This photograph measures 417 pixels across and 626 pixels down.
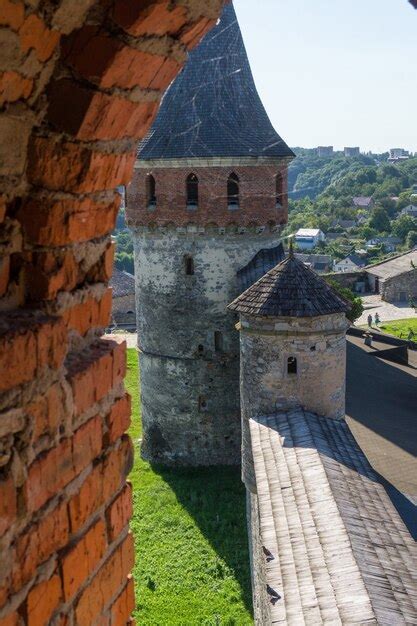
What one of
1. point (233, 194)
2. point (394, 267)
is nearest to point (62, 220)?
point (233, 194)

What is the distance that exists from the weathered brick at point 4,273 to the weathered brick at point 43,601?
0.85 meters

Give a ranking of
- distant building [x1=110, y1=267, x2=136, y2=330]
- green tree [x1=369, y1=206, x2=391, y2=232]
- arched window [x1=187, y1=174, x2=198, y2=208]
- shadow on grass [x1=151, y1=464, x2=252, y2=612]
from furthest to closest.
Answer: green tree [x1=369, y1=206, x2=391, y2=232] < distant building [x1=110, y1=267, x2=136, y2=330] < arched window [x1=187, y1=174, x2=198, y2=208] < shadow on grass [x1=151, y1=464, x2=252, y2=612]

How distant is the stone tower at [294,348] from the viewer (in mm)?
11422

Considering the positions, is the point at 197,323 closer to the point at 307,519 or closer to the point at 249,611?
the point at 249,611

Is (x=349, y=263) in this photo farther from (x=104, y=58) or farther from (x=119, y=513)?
(x=104, y=58)

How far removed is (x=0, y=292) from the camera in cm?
216

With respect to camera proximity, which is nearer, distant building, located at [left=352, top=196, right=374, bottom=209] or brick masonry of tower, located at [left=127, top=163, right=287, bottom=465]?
brick masonry of tower, located at [left=127, top=163, right=287, bottom=465]

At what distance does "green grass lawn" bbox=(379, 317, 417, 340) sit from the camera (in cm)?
3291

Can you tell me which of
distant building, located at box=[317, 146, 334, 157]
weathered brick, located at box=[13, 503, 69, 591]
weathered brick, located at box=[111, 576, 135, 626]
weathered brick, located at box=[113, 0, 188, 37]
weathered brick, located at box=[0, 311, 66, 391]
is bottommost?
weathered brick, located at box=[111, 576, 135, 626]

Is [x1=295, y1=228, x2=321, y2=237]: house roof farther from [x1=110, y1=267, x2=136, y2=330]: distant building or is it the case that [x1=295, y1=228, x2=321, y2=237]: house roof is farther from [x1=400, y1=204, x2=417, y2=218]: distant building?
[x1=110, y1=267, x2=136, y2=330]: distant building

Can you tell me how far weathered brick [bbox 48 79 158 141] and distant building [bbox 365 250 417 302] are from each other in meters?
41.7

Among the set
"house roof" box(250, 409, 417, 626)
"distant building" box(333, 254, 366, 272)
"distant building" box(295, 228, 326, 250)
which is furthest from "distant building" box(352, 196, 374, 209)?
"house roof" box(250, 409, 417, 626)

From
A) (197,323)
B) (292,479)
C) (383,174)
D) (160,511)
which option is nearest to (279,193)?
(197,323)

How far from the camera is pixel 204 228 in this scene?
16359 millimetres
